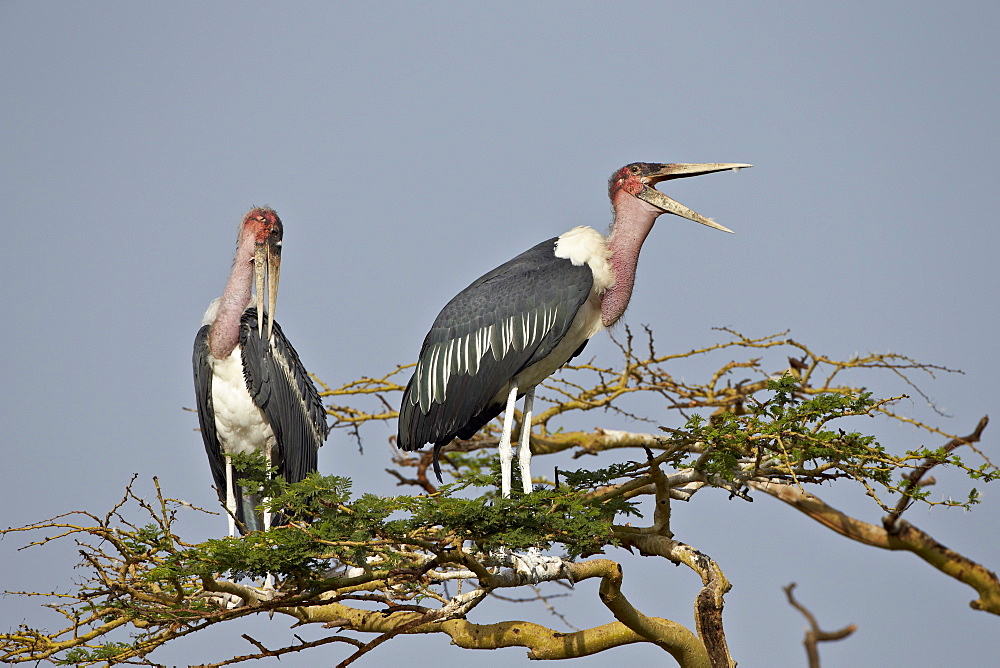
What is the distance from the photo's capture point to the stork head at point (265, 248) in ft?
22.5

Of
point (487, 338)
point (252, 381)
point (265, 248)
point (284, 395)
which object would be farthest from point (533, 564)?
point (265, 248)

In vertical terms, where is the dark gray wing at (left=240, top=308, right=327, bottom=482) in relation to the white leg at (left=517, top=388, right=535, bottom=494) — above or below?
above

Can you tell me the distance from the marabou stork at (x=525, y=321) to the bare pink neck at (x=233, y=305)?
124 cm

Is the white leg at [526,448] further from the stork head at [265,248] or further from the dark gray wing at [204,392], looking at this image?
the dark gray wing at [204,392]

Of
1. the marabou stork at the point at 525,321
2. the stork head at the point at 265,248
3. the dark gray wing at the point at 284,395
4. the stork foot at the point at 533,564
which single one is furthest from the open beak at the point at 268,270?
the stork foot at the point at 533,564

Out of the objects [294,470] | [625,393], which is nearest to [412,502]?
[294,470]

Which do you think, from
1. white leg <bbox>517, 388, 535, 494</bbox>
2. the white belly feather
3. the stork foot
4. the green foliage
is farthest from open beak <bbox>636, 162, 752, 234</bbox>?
the green foliage

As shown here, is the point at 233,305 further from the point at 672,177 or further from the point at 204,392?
the point at 672,177

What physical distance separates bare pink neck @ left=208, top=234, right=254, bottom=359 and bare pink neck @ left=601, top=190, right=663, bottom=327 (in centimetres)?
232

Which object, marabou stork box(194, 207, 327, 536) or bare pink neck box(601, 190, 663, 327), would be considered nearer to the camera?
bare pink neck box(601, 190, 663, 327)

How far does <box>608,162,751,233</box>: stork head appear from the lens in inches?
249

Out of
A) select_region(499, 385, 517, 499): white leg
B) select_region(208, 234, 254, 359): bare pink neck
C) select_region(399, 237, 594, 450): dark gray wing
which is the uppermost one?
select_region(208, 234, 254, 359): bare pink neck

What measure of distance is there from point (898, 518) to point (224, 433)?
4.10m

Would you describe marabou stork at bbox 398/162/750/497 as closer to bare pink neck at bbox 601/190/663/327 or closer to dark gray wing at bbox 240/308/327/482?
bare pink neck at bbox 601/190/663/327
